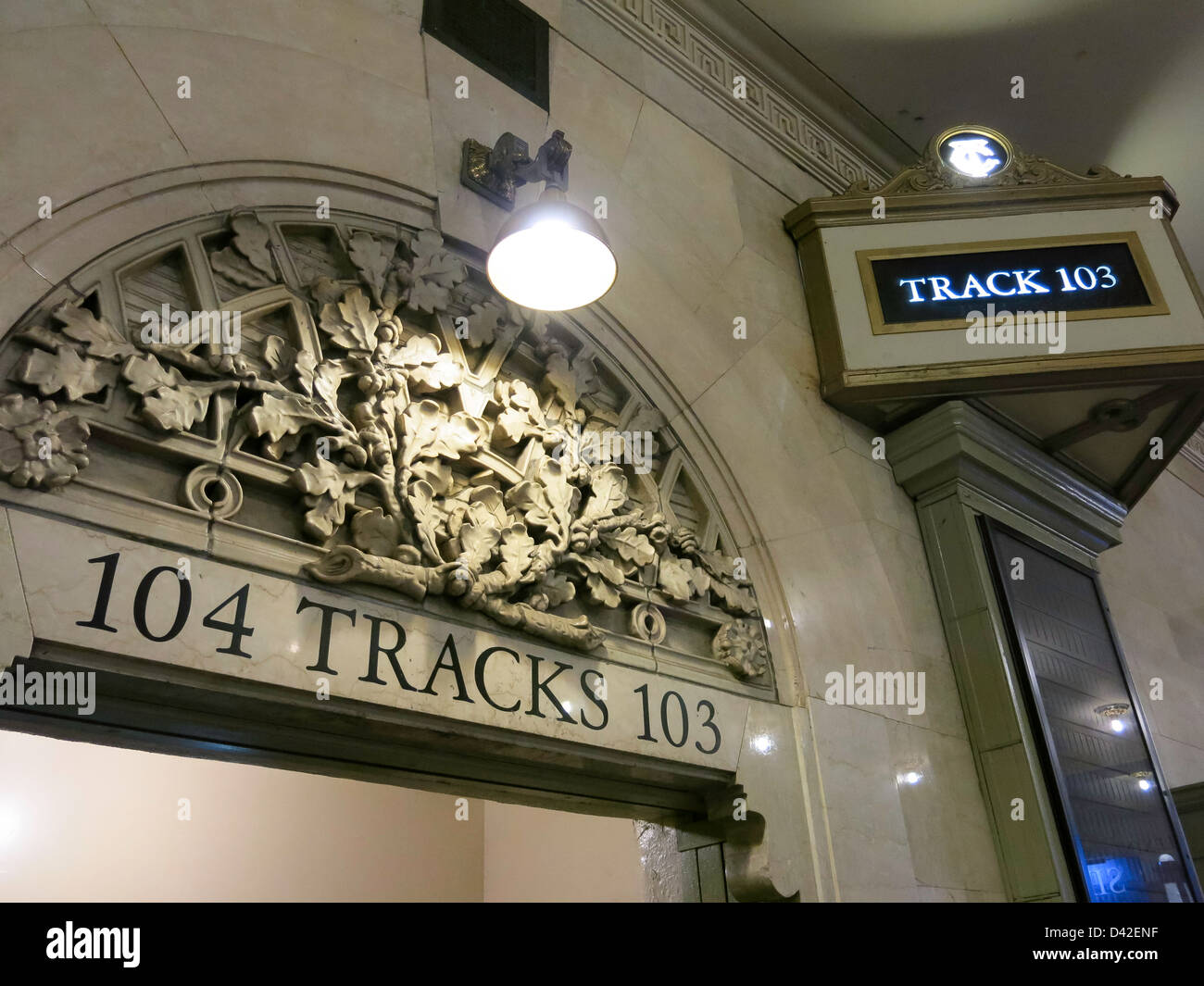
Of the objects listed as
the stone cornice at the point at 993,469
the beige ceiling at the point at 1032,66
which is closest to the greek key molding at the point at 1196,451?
the beige ceiling at the point at 1032,66

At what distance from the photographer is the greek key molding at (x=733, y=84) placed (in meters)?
4.70

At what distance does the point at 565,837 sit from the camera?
5.48 metres

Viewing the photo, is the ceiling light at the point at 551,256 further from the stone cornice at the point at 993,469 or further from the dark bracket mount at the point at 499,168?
the stone cornice at the point at 993,469

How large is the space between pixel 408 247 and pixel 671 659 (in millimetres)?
1502

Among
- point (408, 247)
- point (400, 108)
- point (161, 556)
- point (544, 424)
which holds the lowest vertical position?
point (161, 556)

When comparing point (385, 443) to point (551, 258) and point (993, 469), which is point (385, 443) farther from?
point (993, 469)

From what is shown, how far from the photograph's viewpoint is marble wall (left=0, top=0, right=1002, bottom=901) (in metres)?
2.71

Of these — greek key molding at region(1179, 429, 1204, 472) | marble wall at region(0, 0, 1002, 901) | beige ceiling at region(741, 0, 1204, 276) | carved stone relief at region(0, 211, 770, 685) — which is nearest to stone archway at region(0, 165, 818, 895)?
carved stone relief at region(0, 211, 770, 685)

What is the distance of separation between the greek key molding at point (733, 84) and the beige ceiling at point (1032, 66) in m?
0.25

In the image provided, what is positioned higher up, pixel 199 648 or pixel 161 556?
pixel 161 556

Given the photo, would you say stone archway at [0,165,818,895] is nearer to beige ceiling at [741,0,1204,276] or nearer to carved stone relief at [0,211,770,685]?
carved stone relief at [0,211,770,685]

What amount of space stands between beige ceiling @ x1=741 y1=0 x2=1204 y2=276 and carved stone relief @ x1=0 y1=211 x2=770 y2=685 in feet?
9.29
